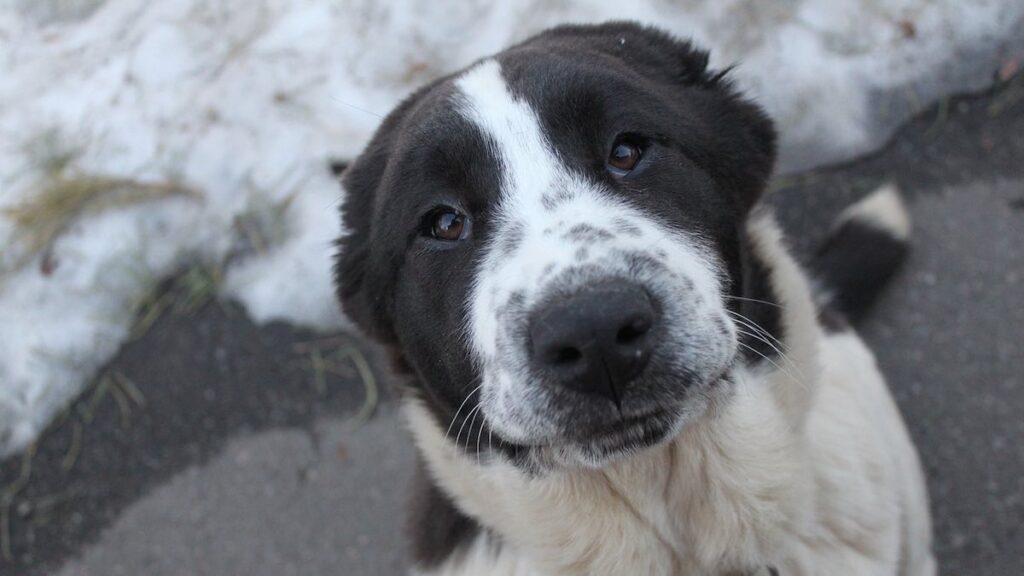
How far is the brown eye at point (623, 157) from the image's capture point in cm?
208

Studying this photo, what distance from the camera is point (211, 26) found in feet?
15.3

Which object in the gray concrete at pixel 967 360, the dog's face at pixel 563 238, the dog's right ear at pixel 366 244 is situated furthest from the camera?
the gray concrete at pixel 967 360

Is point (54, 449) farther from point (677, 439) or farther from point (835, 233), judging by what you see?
point (835, 233)

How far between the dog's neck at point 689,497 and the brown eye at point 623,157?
0.59 meters

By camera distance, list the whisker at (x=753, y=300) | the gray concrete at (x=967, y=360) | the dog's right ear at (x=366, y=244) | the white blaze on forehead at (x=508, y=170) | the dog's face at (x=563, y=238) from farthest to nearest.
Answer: the gray concrete at (x=967, y=360), the dog's right ear at (x=366, y=244), the whisker at (x=753, y=300), the white blaze on forehead at (x=508, y=170), the dog's face at (x=563, y=238)

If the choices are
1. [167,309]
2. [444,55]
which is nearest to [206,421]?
[167,309]

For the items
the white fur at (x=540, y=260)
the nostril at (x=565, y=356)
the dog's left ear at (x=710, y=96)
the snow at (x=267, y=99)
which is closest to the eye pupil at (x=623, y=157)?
the white fur at (x=540, y=260)

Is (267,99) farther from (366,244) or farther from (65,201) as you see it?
(366,244)

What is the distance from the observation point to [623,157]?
2092mm

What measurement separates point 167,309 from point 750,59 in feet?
10.3

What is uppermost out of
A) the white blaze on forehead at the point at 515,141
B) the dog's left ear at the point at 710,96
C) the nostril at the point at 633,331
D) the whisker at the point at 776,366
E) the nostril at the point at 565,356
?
the dog's left ear at the point at 710,96

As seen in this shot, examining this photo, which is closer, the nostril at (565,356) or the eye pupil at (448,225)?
the nostril at (565,356)

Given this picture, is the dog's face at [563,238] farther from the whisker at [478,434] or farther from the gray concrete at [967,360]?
the gray concrete at [967,360]

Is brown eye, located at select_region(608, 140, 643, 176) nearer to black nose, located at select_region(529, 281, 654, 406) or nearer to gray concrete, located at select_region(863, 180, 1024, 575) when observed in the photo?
black nose, located at select_region(529, 281, 654, 406)
